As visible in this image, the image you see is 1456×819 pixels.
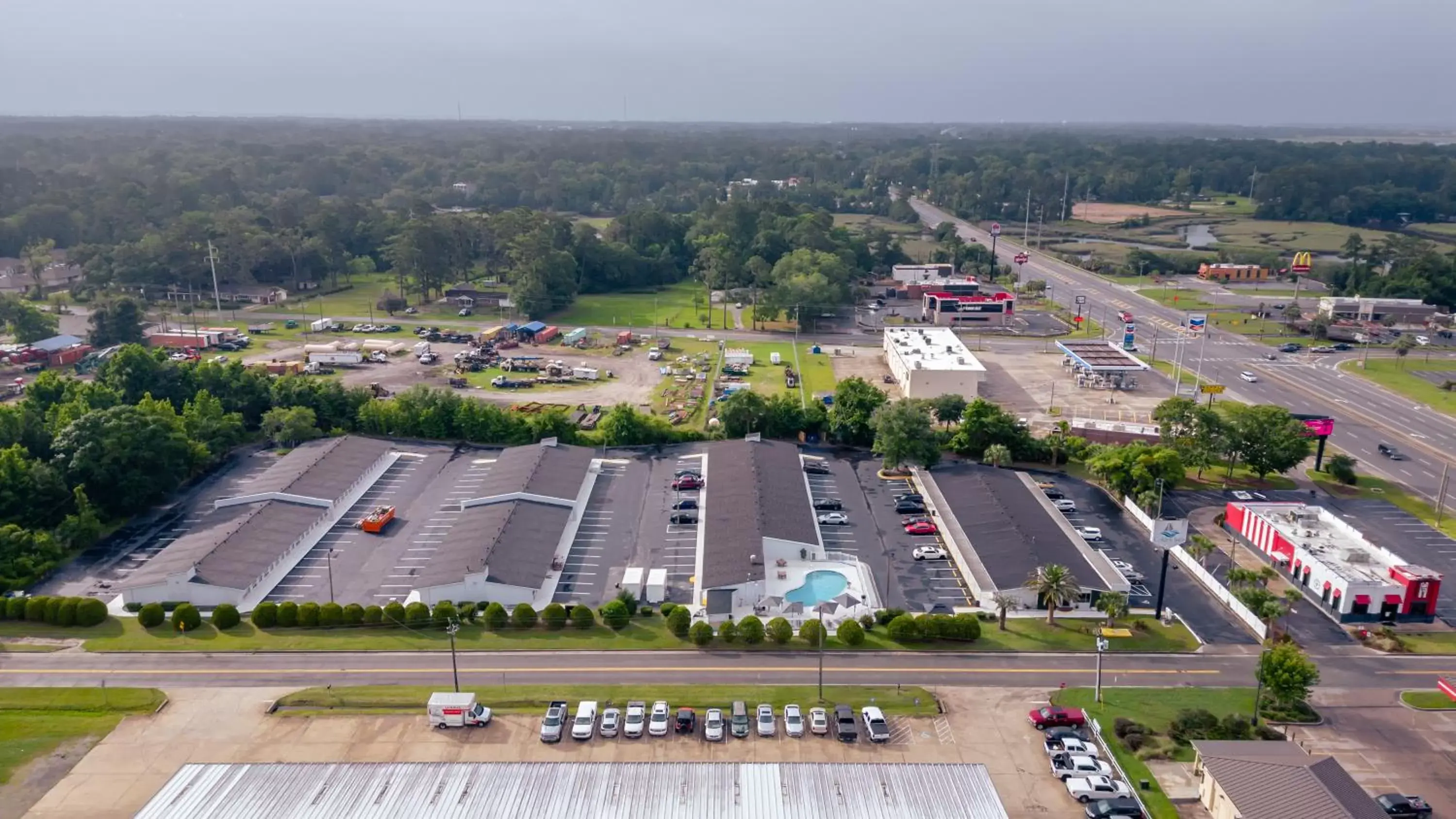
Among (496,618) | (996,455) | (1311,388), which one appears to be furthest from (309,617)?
(1311,388)

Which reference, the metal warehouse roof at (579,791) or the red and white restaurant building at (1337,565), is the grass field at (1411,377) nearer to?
the red and white restaurant building at (1337,565)

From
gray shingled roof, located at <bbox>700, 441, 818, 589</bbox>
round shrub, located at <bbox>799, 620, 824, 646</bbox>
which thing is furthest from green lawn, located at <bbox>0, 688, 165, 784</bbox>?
round shrub, located at <bbox>799, 620, 824, 646</bbox>

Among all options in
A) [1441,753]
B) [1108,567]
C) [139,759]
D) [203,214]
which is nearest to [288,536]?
[139,759]

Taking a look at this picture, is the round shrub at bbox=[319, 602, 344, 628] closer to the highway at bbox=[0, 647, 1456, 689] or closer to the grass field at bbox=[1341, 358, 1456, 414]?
the highway at bbox=[0, 647, 1456, 689]

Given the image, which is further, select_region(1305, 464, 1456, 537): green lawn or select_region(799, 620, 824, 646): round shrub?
select_region(1305, 464, 1456, 537): green lawn

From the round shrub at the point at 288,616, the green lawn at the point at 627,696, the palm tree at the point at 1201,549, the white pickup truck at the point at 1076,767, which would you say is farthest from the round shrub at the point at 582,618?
the palm tree at the point at 1201,549

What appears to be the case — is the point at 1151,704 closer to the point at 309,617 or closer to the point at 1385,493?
the point at 1385,493

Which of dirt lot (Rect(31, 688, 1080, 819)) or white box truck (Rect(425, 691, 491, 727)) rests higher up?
white box truck (Rect(425, 691, 491, 727))
